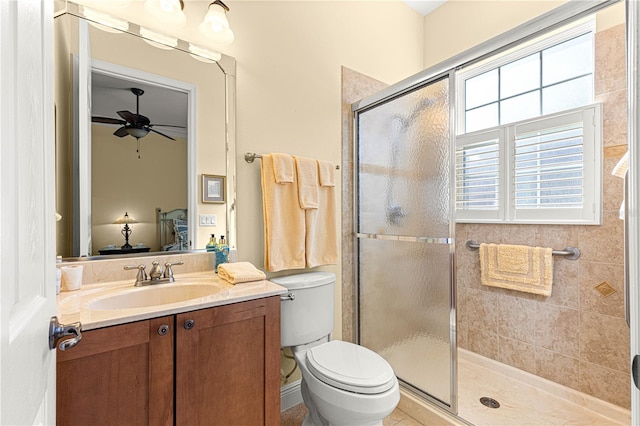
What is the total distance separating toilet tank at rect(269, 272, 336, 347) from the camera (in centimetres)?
160

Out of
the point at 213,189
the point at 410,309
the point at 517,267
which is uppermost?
the point at 213,189

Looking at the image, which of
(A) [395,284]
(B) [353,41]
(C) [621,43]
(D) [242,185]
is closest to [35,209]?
(D) [242,185]

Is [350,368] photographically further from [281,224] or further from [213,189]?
[213,189]

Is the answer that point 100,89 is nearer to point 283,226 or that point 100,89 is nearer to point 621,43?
point 283,226

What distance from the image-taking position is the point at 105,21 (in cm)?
137

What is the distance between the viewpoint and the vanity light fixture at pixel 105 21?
1.33 meters

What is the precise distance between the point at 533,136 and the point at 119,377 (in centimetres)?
255

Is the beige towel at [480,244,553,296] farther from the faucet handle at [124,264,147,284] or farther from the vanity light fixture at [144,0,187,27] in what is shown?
the vanity light fixture at [144,0,187,27]

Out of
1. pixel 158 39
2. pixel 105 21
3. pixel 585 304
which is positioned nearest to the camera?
pixel 105 21

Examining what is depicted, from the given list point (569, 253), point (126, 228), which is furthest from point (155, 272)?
point (569, 253)

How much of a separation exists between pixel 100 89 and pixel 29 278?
123 centimetres

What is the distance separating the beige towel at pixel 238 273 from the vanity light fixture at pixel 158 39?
1.12 meters

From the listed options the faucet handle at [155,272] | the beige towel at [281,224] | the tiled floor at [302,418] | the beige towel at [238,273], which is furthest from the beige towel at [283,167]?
the tiled floor at [302,418]

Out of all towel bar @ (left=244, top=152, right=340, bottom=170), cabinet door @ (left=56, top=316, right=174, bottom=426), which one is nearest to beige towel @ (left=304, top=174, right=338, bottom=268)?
towel bar @ (left=244, top=152, right=340, bottom=170)
